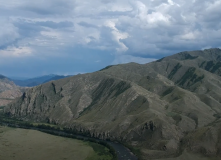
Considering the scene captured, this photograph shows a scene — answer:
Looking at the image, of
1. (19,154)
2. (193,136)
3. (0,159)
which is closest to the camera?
(0,159)

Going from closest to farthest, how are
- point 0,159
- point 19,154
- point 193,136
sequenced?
point 0,159 < point 19,154 < point 193,136

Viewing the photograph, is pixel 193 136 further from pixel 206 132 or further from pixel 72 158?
pixel 72 158

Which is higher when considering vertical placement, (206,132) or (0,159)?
(206,132)

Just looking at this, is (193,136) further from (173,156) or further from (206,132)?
(173,156)

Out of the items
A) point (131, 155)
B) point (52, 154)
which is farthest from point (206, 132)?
point (52, 154)

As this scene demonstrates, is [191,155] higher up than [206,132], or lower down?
lower down

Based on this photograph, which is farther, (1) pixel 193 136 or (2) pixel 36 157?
(1) pixel 193 136

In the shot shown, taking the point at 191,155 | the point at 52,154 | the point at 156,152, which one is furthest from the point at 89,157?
the point at 191,155

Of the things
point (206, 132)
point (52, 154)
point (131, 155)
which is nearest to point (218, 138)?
point (206, 132)

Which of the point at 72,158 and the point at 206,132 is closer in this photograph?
the point at 72,158
